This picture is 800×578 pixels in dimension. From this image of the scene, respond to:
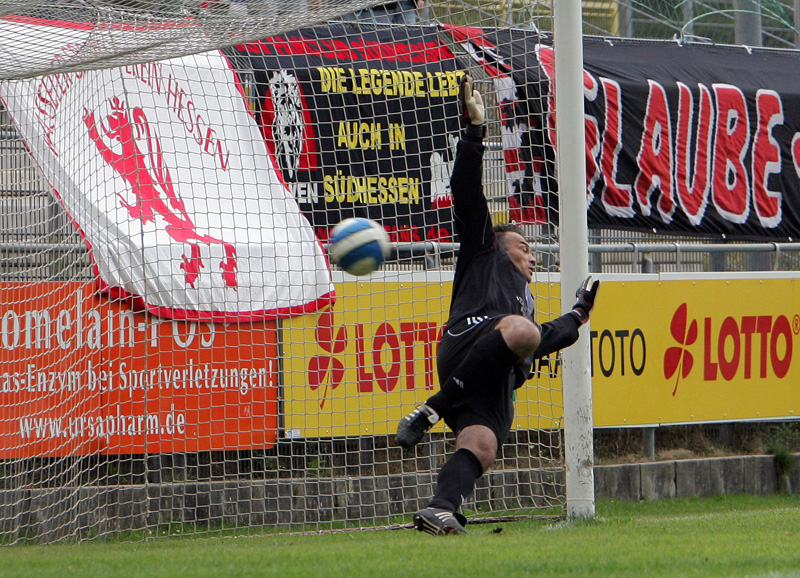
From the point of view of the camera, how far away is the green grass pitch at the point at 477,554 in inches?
193

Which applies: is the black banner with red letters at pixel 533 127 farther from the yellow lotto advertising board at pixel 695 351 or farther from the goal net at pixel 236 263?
the yellow lotto advertising board at pixel 695 351

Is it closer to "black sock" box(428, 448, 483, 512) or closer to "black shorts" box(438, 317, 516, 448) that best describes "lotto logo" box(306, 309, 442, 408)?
"black shorts" box(438, 317, 516, 448)

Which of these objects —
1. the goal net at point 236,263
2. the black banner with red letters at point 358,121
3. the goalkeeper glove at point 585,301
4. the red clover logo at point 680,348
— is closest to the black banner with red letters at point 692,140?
the red clover logo at point 680,348

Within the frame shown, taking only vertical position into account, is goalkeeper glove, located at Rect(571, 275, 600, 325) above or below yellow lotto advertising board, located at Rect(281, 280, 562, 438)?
above

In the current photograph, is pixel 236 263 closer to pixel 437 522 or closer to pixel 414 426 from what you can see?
pixel 414 426

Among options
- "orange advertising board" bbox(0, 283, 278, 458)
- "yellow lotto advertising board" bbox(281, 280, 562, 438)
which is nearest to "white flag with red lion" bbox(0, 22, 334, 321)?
"orange advertising board" bbox(0, 283, 278, 458)

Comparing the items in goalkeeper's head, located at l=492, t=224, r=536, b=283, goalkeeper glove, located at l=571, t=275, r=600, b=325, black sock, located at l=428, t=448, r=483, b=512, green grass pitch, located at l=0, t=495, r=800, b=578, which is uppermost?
goalkeeper's head, located at l=492, t=224, r=536, b=283

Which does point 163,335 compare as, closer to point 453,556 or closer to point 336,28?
point 336,28

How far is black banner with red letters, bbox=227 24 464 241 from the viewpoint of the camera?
980 cm

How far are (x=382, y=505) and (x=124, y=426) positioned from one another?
2176 millimetres

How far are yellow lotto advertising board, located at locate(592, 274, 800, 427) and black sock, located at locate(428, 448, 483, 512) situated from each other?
3920mm

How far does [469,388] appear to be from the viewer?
21.4 feet

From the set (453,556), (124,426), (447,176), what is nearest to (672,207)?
(447,176)

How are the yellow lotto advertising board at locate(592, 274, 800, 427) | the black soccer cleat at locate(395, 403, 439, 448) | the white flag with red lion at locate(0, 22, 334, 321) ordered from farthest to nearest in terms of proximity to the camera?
the yellow lotto advertising board at locate(592, 274, 800, 427), the white flag with red lion at locate(0, 22, 334, 321), the black soccer cleat at locate(395, 403, 439, 448)
